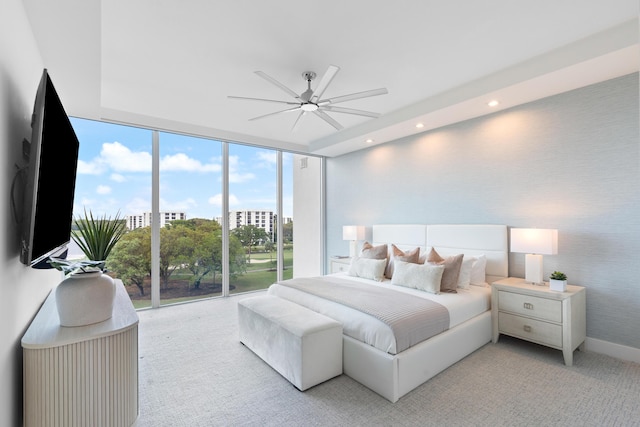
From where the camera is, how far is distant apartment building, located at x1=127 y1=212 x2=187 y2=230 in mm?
4262

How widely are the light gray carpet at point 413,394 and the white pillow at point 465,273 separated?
25.8 inches

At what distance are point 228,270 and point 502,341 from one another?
13.4ft

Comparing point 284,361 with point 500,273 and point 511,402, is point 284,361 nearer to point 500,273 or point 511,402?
point 511,402

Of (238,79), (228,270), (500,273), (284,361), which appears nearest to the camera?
(284,361)

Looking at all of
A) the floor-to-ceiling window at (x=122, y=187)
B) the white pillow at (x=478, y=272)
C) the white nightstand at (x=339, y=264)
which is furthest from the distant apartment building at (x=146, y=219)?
the white pillow at (x=478, y=272)

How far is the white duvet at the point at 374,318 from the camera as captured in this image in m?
2.28

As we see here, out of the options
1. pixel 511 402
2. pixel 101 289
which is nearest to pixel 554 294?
pixel 511 402

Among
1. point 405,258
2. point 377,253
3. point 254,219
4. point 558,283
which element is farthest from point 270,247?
point 558,283

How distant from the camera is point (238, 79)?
309 centimetres

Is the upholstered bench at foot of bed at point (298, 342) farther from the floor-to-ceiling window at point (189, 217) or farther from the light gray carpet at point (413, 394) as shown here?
the floor-to-ceiling window at point (189, 217)

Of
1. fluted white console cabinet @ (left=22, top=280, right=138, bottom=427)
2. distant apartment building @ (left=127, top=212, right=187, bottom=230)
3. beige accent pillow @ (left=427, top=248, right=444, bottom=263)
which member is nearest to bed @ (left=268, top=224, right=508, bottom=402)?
beige accent pillow @ (left=427, top=248, right=444, bottom=263)

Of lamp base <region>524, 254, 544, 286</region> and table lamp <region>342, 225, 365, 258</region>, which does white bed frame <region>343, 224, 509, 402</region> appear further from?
table lamp <region>342, 225, 365, 258</region>

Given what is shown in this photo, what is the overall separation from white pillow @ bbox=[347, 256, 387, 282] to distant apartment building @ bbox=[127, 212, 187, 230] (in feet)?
9.16

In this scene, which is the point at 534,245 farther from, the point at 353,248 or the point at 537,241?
the point at 353,248
